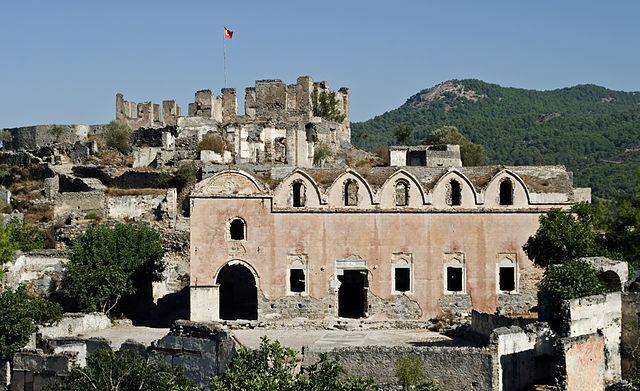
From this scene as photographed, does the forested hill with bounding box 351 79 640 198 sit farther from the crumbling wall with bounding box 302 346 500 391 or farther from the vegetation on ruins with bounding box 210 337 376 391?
the vegetation on ruins with bounding box 210 337 376 391

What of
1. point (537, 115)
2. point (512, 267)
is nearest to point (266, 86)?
point (512, 267)

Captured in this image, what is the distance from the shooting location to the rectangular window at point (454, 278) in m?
35.5

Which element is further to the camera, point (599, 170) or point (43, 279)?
point (599, 170)

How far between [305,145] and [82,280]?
18736mm

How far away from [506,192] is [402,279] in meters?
5.20

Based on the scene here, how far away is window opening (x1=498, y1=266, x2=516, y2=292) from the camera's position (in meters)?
35.4

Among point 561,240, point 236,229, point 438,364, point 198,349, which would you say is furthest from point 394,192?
point 438,364

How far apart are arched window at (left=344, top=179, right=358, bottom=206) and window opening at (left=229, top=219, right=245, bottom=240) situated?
4144mm

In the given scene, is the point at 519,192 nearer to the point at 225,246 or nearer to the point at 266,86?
the point at 225,246

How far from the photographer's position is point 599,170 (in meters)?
81.2

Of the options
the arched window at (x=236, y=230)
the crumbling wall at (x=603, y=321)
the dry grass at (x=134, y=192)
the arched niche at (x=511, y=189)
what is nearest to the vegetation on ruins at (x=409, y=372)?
the crumbling wall at (x=603, y=321)

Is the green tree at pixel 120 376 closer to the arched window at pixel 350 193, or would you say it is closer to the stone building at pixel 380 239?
the stone building at pixel 380 239

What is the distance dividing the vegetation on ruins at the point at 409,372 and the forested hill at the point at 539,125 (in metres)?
44.5

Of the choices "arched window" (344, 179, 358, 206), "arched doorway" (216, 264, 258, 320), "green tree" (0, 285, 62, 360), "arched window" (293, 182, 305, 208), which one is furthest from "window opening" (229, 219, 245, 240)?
"green tree" (0, 285, 62, 360)
